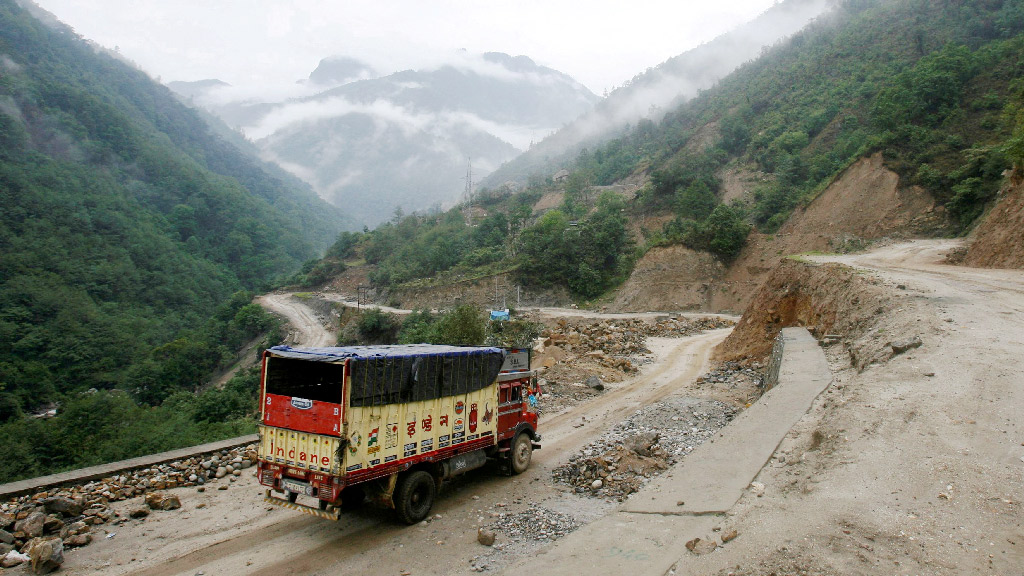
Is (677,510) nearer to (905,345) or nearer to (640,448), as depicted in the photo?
(640,448)

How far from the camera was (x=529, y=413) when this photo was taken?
10.5m

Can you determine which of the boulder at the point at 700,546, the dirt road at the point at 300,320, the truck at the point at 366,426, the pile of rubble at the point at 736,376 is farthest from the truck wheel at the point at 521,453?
the dirt road at the point at 300,320

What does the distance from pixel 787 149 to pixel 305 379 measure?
63049mm

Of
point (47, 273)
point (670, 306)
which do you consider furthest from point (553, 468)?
point (47, 273)

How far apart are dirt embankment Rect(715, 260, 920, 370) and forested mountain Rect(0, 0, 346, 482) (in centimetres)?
1749

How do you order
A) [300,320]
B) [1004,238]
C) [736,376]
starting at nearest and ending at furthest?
1. [736,376]
2. [1004,238]
3. [300,320]

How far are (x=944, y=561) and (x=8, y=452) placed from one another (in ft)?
56.9

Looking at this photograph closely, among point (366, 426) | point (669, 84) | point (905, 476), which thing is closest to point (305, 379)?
point (366, 426)

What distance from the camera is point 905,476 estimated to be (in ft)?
18.6

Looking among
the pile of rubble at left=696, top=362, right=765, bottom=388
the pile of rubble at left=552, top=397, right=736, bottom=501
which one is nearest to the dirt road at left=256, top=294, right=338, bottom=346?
the pile of rubble at left=696, top=362, right=765, bottom=388

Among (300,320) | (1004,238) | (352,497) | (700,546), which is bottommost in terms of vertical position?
(300,320)

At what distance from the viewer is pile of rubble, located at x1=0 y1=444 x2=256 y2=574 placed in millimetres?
6715

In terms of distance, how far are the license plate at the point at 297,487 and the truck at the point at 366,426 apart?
0.6 inches

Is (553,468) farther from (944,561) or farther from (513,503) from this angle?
(944,561)
